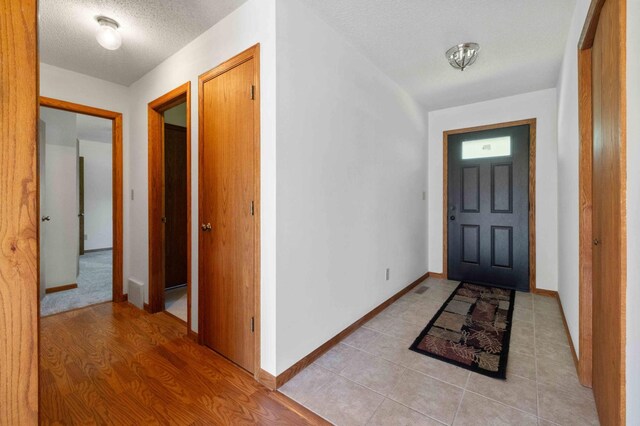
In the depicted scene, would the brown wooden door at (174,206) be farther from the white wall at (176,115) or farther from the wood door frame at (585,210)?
the wood door frame at (585,210)

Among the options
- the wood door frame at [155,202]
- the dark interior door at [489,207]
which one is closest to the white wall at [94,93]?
the wood door frame at [155,202]

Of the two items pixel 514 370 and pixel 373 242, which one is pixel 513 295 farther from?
pixel 373 242

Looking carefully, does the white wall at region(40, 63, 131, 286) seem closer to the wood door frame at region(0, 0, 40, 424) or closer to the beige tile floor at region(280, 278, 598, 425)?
the beige tile floor at region(280, 278, 598, 425)

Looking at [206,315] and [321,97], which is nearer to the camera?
[321,97]

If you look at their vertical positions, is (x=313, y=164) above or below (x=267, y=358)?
above

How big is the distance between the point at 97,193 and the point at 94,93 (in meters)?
4.72

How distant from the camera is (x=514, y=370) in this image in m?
1.90

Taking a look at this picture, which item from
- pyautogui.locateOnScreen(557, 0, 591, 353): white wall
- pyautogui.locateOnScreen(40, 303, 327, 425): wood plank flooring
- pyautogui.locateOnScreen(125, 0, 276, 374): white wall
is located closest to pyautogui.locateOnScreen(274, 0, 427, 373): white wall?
pyautogui.locateOnScreen(125, 0, 276, 374): white wall

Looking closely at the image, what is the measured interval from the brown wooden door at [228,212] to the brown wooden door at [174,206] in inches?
68.3

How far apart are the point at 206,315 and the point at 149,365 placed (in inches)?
18.2

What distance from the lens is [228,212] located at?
6.61ft

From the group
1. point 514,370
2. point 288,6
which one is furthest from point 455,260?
point 288,6

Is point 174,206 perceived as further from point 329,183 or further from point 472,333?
point 472,333

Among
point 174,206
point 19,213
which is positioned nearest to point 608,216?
point 19,213
